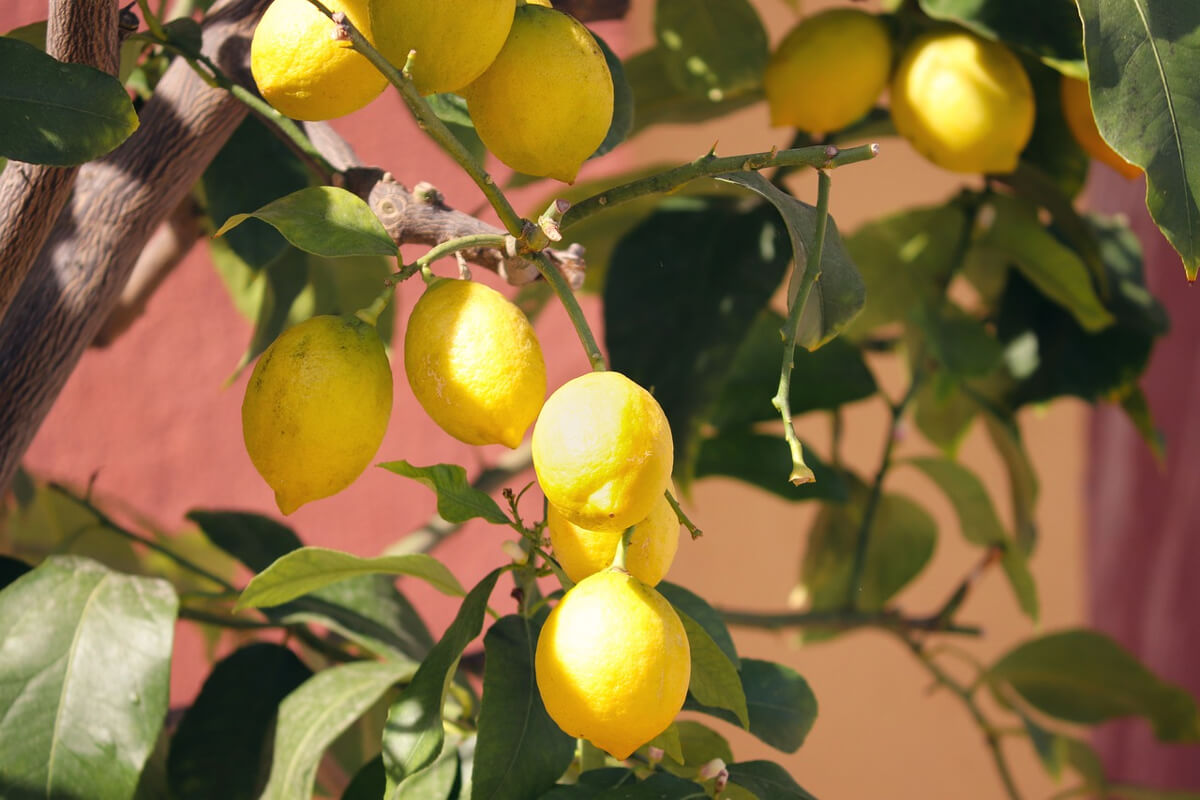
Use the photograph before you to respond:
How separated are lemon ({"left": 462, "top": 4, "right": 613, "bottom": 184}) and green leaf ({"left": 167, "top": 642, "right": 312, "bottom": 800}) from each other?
258mm

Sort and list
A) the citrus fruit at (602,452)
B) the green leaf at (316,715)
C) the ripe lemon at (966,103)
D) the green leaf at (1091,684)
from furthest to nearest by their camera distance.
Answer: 1. the green leaf at (1091,684)
2. the ripe lemon at (966,103)
3. the green leaf at (316,715)
4. the citrus fruit at (602,452)

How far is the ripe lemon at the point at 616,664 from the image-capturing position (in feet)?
0.87

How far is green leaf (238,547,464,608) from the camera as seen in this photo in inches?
12.8

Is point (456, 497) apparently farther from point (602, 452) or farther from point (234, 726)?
point (234, 726)

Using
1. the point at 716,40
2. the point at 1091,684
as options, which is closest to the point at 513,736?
the point at 716,40

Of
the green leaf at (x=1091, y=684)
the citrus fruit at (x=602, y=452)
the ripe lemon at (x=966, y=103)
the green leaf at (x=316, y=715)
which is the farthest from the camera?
the green leaf at (x=1091, y=684)

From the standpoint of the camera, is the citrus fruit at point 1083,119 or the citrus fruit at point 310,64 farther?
the citrus fruit at point 1083,119

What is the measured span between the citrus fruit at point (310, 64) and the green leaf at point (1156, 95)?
201 mm

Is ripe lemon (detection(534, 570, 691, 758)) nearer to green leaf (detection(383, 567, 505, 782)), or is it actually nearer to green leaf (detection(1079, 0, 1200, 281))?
green leaf (detection(383, 567, 505, 782))

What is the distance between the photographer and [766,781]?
349 mm

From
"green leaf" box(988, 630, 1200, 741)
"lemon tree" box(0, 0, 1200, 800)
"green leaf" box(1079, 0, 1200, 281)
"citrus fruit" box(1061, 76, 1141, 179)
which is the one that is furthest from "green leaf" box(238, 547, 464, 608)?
"green leaf" box(988, 630, 1200, 741)

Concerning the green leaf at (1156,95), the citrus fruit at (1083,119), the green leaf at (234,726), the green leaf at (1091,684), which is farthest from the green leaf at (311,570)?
the green leaf at (1091,684)

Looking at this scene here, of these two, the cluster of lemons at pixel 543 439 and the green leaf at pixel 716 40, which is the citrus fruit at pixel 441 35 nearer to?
the cluster of lemons at pixel 543 439

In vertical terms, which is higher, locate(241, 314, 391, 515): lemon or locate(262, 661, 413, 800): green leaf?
locate(241, 314, 391, 515): lemon
